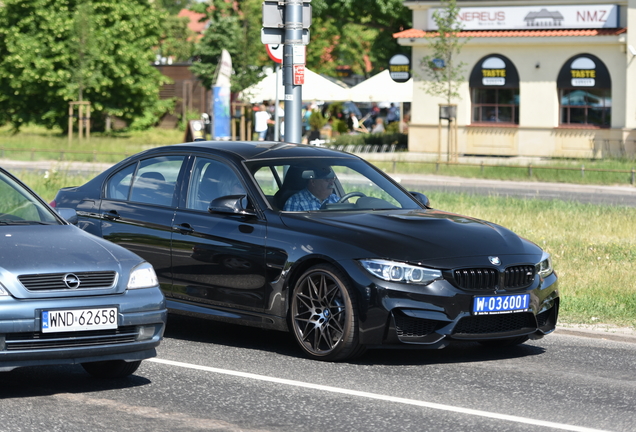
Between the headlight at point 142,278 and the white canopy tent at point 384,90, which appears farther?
the white canopy tent at point 384,90

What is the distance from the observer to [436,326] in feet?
25.6

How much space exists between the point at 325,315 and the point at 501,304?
1225 millimetres

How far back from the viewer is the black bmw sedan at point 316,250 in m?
7.79

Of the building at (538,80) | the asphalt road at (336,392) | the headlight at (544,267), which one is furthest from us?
the building at (538,80)

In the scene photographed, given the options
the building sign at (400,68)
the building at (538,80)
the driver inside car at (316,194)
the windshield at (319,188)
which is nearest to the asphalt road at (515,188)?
the building at (538,80)

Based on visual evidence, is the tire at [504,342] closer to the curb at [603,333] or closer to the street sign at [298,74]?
the curb at [603,333]

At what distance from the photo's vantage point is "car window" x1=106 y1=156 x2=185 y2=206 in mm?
9406

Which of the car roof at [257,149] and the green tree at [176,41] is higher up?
the green tree at [176,41]

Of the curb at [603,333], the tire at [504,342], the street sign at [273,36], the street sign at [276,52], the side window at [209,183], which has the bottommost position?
the curb at [603,333]

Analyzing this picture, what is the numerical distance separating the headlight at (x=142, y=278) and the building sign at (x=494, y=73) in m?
34.6

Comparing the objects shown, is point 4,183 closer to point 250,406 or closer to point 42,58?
point 250,406

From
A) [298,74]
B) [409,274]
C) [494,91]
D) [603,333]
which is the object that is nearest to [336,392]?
[409,274]

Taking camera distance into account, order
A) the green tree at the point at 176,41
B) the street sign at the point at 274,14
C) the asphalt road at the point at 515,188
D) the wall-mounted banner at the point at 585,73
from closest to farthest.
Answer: the street sign at the point at 274,14
the asphalt road at the point at 515,188
the wall-mounted banner at the point at 585,73
the green tree at the point at 176,41

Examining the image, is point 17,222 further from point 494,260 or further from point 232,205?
point 494,260
